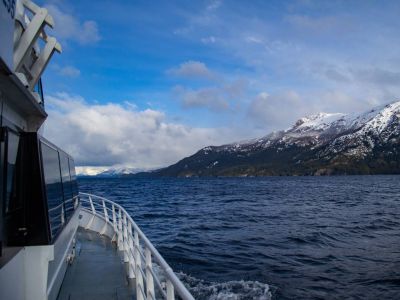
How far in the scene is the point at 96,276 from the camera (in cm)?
970

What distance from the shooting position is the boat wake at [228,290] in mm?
13648

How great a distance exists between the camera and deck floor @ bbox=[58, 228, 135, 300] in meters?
8.30

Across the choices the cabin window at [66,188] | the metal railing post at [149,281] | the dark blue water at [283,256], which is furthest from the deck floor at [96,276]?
the dark blue water at [283,256]

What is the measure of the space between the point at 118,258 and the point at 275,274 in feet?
24.6

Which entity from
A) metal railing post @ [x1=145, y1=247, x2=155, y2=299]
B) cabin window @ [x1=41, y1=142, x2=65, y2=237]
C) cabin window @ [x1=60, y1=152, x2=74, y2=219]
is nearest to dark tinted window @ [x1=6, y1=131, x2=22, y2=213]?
cabin window @ [x1=41, y1=142, x2=65, y2=237]

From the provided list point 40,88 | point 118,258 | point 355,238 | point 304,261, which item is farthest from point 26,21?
point 355,238

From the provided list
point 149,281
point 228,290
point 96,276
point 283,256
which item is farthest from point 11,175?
point 283,256

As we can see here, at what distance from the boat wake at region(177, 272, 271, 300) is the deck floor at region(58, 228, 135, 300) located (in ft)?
11.1

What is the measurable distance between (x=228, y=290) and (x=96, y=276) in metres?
6.06

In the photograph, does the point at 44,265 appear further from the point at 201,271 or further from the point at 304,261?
the point at 304,261

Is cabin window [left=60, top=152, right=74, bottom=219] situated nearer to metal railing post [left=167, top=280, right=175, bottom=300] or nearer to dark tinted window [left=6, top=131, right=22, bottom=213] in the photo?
dark tinted window [left=6, top=131, right=22, bottom=213]

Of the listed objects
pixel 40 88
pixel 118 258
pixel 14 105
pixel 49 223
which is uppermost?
pixel 40 88

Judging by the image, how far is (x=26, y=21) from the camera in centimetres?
812

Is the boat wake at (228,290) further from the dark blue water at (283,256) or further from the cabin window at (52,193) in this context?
the cabin window at (52,193)
